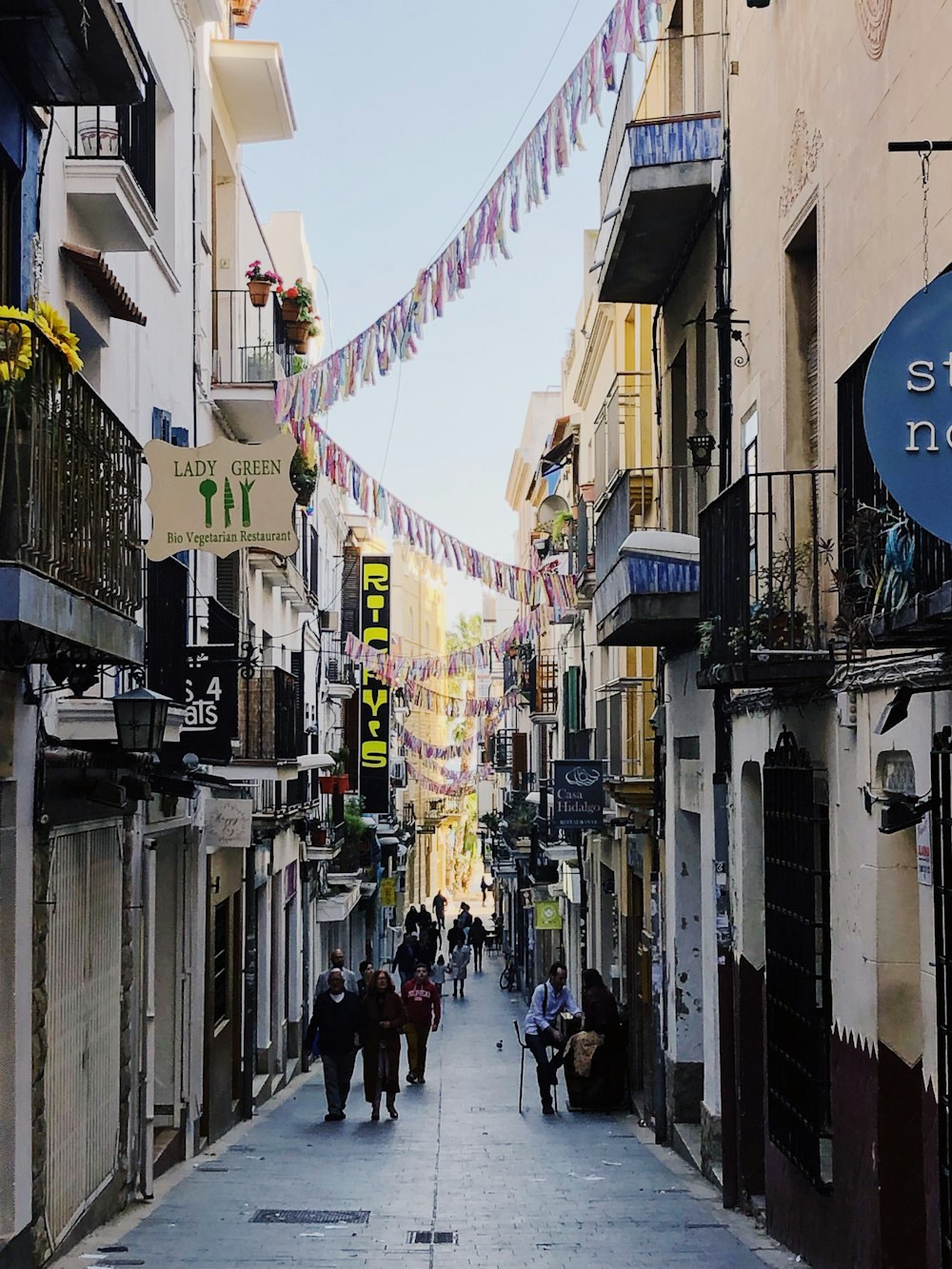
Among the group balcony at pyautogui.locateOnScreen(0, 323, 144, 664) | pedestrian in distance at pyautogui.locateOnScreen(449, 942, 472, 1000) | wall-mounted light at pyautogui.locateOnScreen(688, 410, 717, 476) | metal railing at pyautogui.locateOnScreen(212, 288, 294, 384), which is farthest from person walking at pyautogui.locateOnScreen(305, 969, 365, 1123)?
pedestrian in distance at pyautogui.locateOnScreen(449, 942, 472, 1000)

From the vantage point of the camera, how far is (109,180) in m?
11.4

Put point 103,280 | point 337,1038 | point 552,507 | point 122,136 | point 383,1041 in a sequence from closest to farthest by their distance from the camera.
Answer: point 103,280, point 122,136, point 337,1038, point 383,1041, point 552,507

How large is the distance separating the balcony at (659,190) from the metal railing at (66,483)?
228 inches

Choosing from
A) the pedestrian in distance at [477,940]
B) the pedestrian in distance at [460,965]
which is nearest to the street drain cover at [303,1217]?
the pedestrian in distance at [460,965]

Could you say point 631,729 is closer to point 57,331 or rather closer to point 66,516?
point 66,516

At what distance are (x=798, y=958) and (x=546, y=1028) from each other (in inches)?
374

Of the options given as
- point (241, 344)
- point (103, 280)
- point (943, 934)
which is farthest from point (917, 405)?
point (241, 344)

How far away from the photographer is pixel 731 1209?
12.9 metres

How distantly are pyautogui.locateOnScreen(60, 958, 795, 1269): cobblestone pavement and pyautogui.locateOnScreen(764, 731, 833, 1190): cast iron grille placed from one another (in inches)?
37.1

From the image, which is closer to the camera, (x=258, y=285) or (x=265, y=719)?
(x=265, y=719)

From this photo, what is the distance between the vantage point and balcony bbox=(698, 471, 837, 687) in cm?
962

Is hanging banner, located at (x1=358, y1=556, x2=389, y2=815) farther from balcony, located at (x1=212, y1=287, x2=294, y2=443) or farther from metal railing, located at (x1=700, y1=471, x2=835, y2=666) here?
metal railing, located at (x1=700, y1=471, x2=835, y2=666)

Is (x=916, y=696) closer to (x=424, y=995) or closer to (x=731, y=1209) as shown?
(x=731, y=1209)

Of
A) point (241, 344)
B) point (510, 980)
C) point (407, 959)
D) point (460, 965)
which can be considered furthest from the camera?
point (510, 980)
